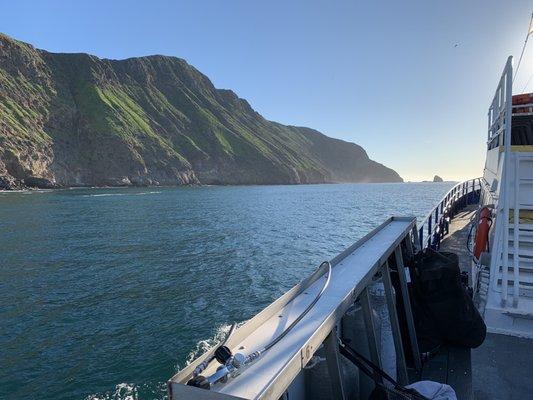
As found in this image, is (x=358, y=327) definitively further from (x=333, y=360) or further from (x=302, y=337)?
(x=302, y=337)

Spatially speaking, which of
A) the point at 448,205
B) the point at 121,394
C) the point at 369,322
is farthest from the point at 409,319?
the point at 448,205

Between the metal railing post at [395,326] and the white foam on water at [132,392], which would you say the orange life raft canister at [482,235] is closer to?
the metal railing post at [395,326]

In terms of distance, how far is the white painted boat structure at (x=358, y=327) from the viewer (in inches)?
101

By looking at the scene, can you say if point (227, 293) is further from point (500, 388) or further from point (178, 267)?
point (500, 388)

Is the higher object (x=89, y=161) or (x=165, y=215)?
(x=89, y=161)

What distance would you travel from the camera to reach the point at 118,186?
143 m

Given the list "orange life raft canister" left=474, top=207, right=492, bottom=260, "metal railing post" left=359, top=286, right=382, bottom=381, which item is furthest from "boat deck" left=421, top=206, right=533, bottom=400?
"orange life raft canister" left=474, top=207, right=492, bottom=260

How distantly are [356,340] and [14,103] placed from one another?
151 meters

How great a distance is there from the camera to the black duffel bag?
5.96 meters

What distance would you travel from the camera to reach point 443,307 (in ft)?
20.2

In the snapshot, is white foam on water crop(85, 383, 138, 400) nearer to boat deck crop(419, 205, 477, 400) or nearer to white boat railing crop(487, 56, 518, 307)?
boat deck crop(419, 205, 477, 400)

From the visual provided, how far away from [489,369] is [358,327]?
7.25ft

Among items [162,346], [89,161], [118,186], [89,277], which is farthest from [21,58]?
[162,346]

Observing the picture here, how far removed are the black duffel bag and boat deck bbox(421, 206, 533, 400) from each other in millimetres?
244
